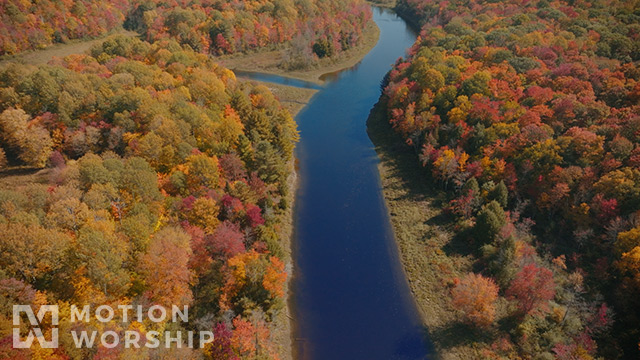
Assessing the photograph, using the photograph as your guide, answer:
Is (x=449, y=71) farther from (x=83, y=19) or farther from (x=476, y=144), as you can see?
(x=83, y=19)

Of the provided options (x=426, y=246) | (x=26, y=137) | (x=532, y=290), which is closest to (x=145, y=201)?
(x=26, y=137)

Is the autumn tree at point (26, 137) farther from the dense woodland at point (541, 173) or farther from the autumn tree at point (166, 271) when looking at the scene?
the dense woodland at point (541, 173)

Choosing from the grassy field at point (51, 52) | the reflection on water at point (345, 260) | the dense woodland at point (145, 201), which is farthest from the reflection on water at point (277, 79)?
the grassy field at point (51, 52)

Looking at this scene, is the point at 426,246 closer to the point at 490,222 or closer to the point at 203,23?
the point at 490,222

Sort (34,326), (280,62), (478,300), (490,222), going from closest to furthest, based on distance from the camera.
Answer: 1. (34,326)
2. (478,300)
3. (490,222)
4. (280,62)

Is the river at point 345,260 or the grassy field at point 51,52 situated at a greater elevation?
the grassy field at point 51,52

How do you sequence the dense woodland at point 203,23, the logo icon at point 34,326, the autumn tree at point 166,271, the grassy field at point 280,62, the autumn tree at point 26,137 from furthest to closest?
the grassy field at point 280,62
the dense woodland at point 203,23
the autumn tree at point 26,137
the autumn tree at point 166,271
the logo icon at point 34,326

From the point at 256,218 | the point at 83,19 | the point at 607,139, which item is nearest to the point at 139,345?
the point at 256,218
